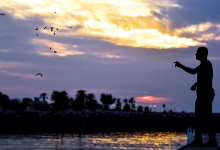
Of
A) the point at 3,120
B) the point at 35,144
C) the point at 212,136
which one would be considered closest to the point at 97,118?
the point at 3,120

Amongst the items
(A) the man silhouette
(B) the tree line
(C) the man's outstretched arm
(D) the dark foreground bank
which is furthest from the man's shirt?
(B) the tree line

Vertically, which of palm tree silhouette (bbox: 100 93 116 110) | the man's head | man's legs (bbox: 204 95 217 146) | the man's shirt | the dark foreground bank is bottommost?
the dark foreground bank

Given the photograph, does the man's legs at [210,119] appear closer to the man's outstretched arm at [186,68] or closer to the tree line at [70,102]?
the man's outstretched arm at [186,68]

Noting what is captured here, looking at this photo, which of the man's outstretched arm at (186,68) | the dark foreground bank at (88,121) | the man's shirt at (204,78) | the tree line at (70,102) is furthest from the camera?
the tree line at (70,102)

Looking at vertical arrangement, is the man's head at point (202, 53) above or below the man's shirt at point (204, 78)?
above

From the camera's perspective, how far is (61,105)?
352ft

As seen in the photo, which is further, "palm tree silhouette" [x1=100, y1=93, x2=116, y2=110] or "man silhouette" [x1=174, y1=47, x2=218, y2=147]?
"palm tree silhouette" [x1=100, y1=93, x2=116, y2=110]

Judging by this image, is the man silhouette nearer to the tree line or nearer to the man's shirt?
the man's shirt

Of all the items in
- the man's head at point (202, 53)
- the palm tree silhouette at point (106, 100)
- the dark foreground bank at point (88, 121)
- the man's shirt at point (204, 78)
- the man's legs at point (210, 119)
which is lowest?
the dark foreground bank at point (88, 121)

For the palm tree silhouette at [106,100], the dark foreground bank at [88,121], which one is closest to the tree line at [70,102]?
the palm tree silhouette at [106,100]

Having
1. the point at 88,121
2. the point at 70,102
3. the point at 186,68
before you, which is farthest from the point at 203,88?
the point at 70,102

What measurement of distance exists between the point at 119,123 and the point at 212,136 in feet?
111

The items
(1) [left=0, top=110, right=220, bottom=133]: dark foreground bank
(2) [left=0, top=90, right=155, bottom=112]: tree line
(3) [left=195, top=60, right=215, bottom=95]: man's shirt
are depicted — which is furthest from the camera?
(2) [left=0, top=90, right=155, bottom=112]: tree line

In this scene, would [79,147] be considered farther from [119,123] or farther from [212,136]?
[119,123]
